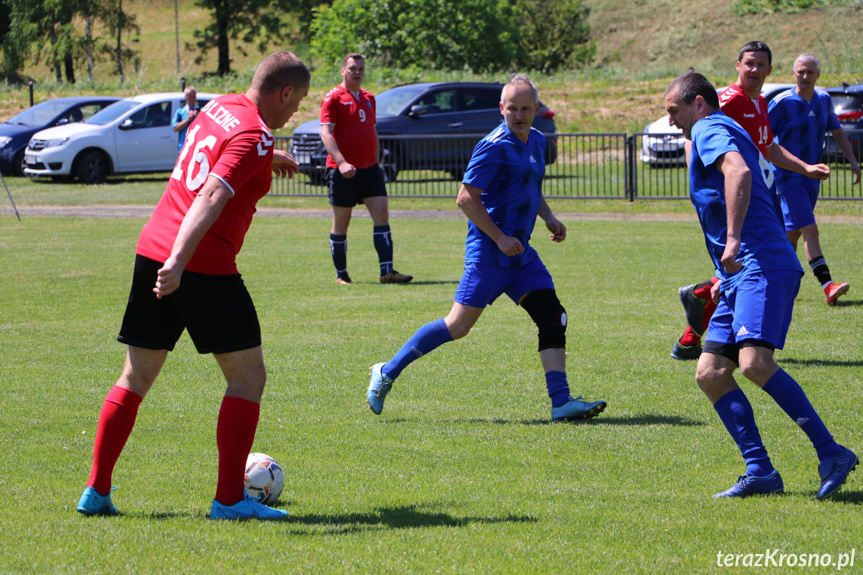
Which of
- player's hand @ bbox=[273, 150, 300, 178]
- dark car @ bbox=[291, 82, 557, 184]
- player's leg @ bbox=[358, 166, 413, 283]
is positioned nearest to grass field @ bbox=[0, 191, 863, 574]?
player's leg @ bbox=[358, 166, 413, 283]

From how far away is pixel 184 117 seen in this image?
792 inches

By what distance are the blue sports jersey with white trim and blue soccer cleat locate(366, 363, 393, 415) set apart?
4.80 meters

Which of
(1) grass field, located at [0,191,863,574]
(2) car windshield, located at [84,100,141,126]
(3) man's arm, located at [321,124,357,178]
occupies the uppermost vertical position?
(2) car windshield, located at [84,100,141,126]

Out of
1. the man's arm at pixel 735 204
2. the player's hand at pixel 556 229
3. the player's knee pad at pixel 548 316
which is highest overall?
the man's arm at pixel 735 204

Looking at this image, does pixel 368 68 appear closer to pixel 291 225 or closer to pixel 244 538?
pixel 291 225

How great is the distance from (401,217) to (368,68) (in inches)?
749

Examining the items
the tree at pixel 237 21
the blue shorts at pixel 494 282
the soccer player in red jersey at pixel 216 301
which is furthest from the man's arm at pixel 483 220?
the tree at pixel 237 21

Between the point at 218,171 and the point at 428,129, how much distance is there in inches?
701

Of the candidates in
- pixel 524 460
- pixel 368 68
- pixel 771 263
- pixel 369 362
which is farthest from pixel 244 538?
pixel 368 68

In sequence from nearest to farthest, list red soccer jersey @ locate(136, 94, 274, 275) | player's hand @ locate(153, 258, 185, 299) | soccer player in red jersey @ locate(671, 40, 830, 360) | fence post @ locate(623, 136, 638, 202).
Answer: player's hand @ locate(153, 258, 185, 299) < red soccer jersey @ locate(136, 94, 274, 275) < soccer player in red jersey @ locate(671, 40, 830, 360) < fence post @ locate(623, 136, 638, 202)

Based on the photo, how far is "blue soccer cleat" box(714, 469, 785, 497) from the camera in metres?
4.24

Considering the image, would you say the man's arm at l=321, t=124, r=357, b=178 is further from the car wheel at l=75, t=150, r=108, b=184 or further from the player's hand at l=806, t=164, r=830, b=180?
the car wheel at l=75, t=150, r=108, b=184

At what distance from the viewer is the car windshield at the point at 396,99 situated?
2134 cm

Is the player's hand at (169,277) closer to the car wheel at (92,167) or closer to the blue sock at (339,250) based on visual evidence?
the blue sock at (339,250)
